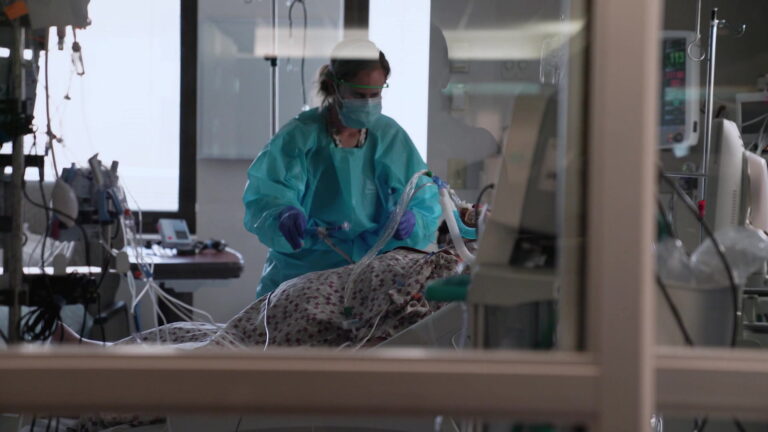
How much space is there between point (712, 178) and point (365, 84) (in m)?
0.94

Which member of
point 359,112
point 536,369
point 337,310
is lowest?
point 337,310

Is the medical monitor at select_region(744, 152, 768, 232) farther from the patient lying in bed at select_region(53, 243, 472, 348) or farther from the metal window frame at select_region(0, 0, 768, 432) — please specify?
the metal window frame at select_region(0, 0, 768, 432)

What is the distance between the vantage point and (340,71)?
6.93 ft

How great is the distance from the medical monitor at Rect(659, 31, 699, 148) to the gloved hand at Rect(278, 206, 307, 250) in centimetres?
101

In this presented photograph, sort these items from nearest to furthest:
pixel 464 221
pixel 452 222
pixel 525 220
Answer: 1. pixel 525 220
2. pixel 464 221
3. pixel 452 222

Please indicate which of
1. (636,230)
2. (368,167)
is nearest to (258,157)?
(368,167)

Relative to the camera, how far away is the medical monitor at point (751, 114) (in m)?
2.18

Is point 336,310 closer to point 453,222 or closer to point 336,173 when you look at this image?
point 453,222

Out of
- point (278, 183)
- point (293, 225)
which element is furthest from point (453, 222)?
point (278, 183)

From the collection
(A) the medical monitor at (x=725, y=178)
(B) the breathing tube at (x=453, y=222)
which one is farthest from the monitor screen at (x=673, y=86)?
(B) the breathing tube at (x=453, y=222)

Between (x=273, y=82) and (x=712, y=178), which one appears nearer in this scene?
(x=712, y=178)

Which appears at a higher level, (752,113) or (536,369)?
(752,113)

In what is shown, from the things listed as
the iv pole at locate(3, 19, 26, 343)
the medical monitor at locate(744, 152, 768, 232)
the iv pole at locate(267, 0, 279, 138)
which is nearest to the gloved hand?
the iv pole at locate(267, 0, 279, 138)

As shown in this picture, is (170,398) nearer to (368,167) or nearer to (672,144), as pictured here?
(672,144)
